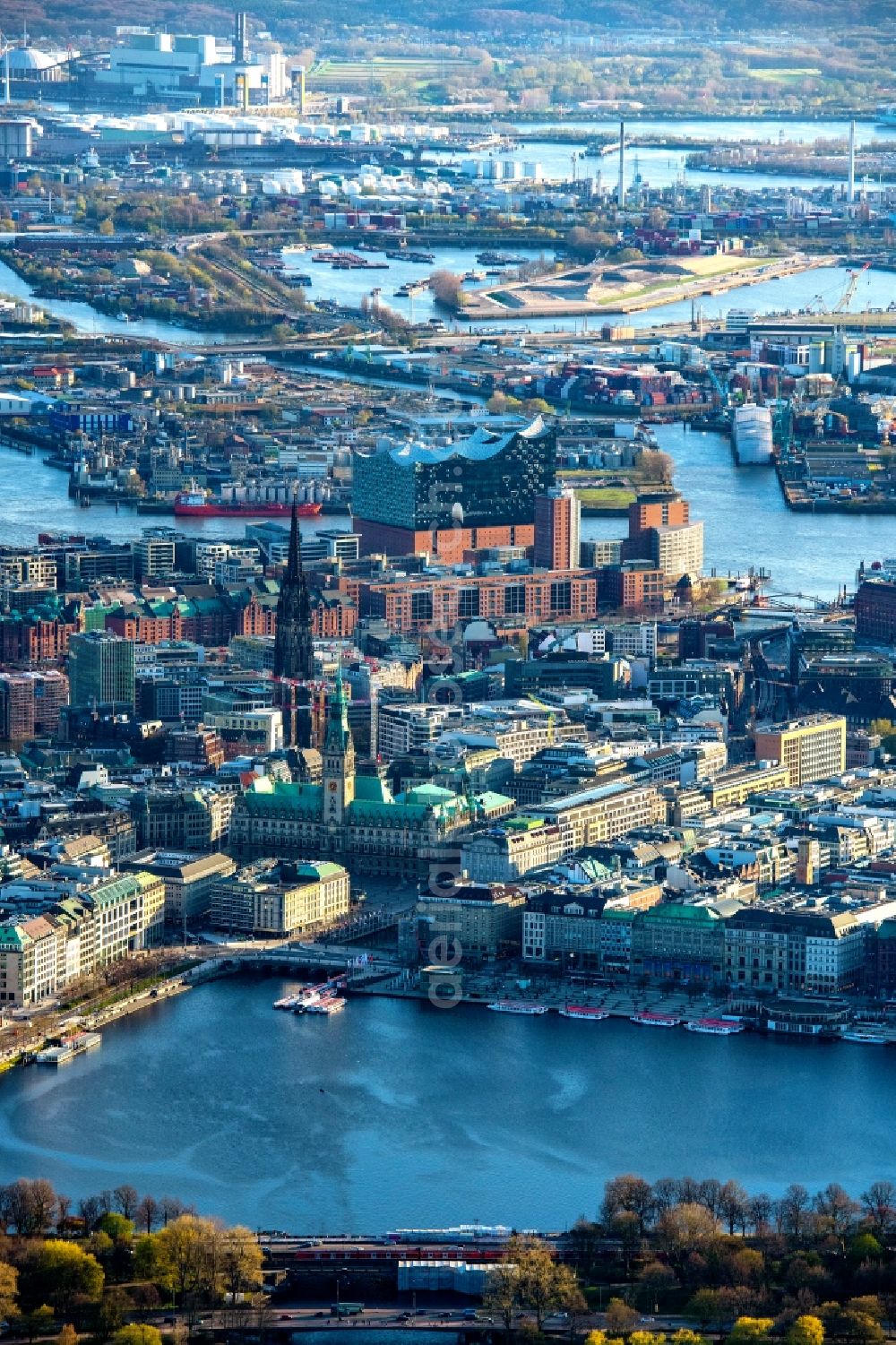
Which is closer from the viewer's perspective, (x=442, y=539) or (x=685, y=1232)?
(x=685, y=1232)

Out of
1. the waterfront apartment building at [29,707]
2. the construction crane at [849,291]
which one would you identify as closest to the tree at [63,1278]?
the waterfront apartment building at [29,707]

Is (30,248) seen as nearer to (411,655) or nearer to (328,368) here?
(328,368)

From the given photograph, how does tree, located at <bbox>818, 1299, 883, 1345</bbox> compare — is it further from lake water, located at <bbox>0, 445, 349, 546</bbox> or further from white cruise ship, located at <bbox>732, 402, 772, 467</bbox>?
white cruise ship, located at <bbox>732, 402, 772, 467</bbox>

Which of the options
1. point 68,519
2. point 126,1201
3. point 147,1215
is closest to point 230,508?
point 68,519

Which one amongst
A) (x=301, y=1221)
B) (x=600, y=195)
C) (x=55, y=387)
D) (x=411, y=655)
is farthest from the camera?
(x=600, y=195)

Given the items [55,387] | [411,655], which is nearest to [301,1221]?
[411,655]

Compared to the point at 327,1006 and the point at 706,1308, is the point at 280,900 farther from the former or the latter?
the point at 706,1308

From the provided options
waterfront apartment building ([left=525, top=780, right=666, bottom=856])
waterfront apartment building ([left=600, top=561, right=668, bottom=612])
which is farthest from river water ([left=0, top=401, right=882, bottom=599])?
waterfront apartment building ([left=525, top=780, right=666, bottom=856])
